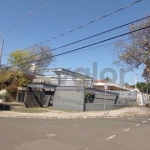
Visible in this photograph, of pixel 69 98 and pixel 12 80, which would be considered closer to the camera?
pixel 12 80

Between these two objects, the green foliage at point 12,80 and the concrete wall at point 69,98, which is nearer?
the green foliage at point 12,80

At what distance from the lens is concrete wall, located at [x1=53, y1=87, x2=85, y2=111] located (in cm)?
2676

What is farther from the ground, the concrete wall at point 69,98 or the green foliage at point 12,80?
the green foliage at point 12,80

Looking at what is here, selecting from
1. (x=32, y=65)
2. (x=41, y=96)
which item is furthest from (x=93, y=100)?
(x=32, y=65)

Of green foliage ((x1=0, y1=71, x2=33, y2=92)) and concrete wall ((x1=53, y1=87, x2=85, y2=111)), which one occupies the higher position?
green foliage ((x1=0, y1=71, x2=33, y2=92))

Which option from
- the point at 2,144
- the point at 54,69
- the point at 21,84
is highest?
the point at 54,69

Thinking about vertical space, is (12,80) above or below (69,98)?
above

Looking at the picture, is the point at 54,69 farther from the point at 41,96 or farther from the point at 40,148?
the point at 40,148

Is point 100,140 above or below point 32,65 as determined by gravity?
below

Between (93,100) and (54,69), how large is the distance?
932 centimetres

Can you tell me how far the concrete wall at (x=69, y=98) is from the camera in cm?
2676

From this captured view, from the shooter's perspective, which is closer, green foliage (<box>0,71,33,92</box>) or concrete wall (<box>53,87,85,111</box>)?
green foliage (<box>0,71,33,92</box>)

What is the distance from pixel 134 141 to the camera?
9078mm

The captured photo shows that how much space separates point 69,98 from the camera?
2777 cm
